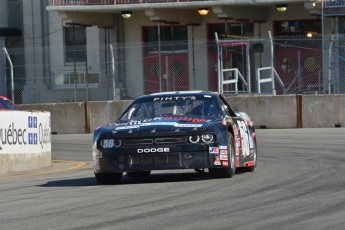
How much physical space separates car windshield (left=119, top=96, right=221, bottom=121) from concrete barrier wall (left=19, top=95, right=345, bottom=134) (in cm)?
1407

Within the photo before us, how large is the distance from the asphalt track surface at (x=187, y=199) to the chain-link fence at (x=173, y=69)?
1603cm

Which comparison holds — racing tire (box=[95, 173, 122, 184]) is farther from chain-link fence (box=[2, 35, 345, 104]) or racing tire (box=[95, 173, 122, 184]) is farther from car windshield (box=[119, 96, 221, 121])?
chain-link fence (box=[2, 35, 345, 104])

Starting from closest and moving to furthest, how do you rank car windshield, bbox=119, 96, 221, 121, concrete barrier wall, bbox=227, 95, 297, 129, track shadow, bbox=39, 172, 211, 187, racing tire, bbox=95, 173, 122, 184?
racing tire, bbox=95, 173, 122, 184, track shadow, bbox=39, 172, 211, 187, car windshield, bbox=119, 96, 221, 121, concrete barrier wall, bbox=227, 95, 297, 129

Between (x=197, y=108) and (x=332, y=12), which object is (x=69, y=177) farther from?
(x=332, y=12)

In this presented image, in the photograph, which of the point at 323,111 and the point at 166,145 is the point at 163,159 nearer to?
the point at 166,145

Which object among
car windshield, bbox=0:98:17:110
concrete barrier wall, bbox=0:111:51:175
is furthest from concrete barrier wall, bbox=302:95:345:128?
concrete barrier wall, bbox=0:111:51:175

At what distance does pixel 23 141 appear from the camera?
60.9ft

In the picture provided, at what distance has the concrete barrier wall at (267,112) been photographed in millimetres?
29203

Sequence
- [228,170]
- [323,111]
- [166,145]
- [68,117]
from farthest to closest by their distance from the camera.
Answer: [68,117]
[323,111]
[228,170]
[166,145]

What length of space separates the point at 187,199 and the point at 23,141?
714 cm

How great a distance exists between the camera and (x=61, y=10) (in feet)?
134

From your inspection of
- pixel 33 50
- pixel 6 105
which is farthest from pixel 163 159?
pixel 33 50

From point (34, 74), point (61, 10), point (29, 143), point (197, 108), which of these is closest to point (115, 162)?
point (197, 108)

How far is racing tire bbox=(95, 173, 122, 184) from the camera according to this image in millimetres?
14680
